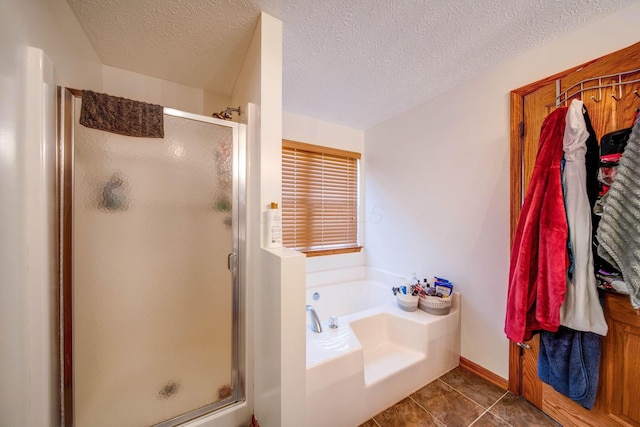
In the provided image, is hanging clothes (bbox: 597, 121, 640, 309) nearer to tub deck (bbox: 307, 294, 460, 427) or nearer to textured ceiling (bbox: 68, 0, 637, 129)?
textured ceiling (bbox: 68, 0, 637, 129)

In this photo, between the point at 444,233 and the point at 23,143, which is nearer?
the point at 23,143

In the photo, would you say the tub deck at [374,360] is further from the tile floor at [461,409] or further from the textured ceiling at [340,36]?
the textured ceiling at [340,36]

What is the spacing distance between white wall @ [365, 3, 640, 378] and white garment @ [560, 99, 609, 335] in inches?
16.0

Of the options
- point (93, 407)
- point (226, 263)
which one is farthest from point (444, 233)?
point (93, 407)

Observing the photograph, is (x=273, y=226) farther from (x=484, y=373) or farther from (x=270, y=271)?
(x=484, y=373)

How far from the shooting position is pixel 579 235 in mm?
991

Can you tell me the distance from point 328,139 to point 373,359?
6.81 ft

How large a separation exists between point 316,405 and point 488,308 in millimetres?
1312

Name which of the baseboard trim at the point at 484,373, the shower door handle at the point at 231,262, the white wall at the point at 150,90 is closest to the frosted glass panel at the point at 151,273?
the shower door handle at the point at 231,262

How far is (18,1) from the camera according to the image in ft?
2.41

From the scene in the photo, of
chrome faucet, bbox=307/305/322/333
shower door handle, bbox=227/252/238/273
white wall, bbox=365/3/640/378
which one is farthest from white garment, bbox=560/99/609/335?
shower door handle, bbox=227/252/238/273

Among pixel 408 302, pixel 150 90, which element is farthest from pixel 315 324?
pixel 150 90

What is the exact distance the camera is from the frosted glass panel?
974 millimetres

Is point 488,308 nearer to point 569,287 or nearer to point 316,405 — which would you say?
point 569,287
